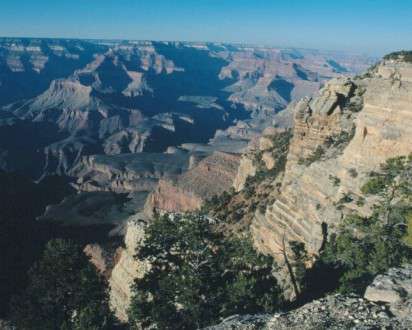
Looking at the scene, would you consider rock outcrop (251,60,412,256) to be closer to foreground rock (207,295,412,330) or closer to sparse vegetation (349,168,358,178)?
sparse vegetation (349,168,358,178)

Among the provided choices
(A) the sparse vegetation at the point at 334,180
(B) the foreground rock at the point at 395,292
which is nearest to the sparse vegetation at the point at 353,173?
(A) the sparse vegetation at the point at 334,180

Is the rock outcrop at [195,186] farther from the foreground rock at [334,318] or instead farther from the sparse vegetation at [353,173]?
the foreground rock at [334,318]

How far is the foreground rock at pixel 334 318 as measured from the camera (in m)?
18.2

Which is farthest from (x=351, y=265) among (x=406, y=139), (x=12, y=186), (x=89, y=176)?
(x=89, y=176)

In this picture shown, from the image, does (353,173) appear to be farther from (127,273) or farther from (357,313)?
(127,273)

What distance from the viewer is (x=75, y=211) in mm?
93375

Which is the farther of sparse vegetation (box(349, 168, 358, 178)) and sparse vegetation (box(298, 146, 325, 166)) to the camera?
sparse vegetation (box(298, 146, 325, 166))

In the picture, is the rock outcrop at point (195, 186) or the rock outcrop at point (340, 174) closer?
the rock outcrop at point (340, 174)

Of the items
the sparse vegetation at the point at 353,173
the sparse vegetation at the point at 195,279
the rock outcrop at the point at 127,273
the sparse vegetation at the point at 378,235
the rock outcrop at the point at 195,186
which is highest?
the sparse vegetation at the point at 353,173

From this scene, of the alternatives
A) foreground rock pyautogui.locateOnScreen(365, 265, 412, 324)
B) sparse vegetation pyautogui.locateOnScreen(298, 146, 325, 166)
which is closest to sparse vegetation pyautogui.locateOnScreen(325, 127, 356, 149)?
sparse vegetation pyautogui.locateOnScreen(298, 146, 325, 166)

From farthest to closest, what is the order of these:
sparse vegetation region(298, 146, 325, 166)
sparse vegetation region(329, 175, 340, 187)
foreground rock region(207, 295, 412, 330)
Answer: sparse vegetation region(298, 146, 325, 166)
sparse vegetation region(329, 175, 340, 187)
foreground rock region(207, 295, 412, 330)

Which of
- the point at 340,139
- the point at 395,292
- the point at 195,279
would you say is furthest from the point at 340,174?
the point at 395,292

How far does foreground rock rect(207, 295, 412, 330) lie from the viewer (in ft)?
59.7

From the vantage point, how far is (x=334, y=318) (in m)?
18.7
